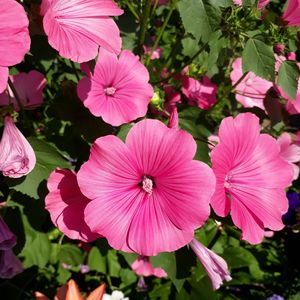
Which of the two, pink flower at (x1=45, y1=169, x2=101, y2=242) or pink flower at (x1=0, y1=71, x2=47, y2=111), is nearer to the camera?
pink flower at (x1=45, y1=169, x2=101, y2=242)

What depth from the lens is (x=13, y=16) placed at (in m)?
0.66

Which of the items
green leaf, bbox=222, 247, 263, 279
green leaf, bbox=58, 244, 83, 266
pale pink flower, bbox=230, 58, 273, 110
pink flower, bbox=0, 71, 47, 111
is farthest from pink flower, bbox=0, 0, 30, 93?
green leaf, bbox=222, 247, 263, 279

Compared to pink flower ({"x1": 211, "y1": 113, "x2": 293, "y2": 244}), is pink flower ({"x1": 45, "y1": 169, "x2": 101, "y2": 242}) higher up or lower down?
lower down

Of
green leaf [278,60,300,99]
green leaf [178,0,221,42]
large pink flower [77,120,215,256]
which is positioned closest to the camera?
large pink flower [77,120,215,256]

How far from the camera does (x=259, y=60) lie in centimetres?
96

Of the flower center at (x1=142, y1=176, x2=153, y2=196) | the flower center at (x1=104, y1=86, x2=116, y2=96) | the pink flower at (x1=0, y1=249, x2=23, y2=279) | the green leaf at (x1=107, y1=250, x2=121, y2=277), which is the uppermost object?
the flower center at (x1=104, y1=86, x2=116, y2=96)

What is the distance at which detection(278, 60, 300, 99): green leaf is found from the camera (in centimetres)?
100

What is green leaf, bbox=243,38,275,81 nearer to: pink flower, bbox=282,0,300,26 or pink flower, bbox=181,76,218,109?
pink flower, bbox=282,0,300,26

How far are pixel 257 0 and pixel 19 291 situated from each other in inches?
53.5

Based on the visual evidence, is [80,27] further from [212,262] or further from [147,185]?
[212,262]

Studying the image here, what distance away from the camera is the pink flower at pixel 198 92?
1370 millimetres

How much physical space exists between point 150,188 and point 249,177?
23cm

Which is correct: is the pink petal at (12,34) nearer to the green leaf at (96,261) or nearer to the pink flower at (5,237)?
the pink flower at (5,237)

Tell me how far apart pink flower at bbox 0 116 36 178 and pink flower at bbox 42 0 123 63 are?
22 centimetres
